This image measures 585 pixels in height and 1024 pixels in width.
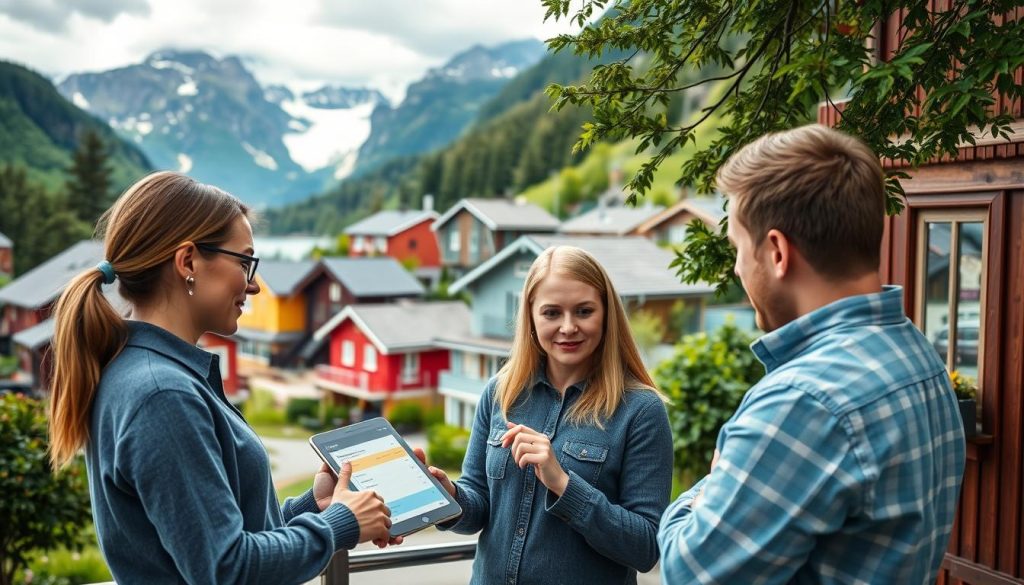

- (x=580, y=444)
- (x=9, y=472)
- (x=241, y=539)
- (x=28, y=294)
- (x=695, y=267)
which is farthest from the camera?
(x=28, y=294)

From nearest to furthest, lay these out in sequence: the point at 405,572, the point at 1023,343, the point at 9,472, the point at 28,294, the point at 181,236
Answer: the point at 181,236
the point at 405,572
the point at 1023,343
the point at 9,472
the point at 28,294

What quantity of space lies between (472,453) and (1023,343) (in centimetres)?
265

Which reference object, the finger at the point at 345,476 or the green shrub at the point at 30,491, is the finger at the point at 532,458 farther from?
the green shrub at the point at 30,491

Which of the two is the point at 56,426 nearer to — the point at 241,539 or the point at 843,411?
the point at 241,539

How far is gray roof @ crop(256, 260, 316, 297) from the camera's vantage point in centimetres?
2541

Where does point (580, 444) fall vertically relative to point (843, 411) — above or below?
below

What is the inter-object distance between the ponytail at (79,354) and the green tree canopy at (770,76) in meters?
1.28

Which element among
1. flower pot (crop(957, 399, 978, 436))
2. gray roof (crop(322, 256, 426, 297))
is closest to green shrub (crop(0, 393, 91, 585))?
flower pot (crop(957, 399, 978, 436))

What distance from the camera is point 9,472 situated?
4.83m

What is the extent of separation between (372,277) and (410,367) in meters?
4.92

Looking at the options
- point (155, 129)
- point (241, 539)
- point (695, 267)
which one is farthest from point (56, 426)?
point (155, 129)

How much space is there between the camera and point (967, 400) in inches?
136

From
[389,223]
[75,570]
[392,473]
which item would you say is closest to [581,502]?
[392,473]

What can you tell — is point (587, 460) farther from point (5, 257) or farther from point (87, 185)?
point (87, 185)
